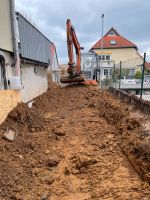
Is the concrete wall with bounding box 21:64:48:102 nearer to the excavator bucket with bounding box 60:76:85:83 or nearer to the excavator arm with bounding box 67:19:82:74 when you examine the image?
the excavator bucket with bounding box 60:76:85:83

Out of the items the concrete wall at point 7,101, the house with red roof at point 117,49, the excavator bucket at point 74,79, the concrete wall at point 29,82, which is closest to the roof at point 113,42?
the house with red roof at point 117,49

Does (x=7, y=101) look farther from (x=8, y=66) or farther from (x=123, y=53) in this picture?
(x=123, y=53)

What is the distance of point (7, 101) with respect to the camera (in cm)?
589

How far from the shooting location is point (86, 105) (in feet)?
35.2

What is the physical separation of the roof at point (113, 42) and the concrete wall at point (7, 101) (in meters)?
35.5

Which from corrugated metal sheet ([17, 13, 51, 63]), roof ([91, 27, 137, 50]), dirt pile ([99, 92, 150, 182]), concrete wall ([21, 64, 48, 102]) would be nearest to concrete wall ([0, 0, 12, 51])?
corrugated metal sheet ([17, 13, 51, 63])

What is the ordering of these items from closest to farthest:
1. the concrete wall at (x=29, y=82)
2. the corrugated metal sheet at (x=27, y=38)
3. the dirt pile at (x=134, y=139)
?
1. the dirt pile at (x=134, y=139)
2. the corrugated metal sheet at (x=27, y=38)
3. the concrete wall at (x=29, y=82)

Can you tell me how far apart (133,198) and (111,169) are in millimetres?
1018

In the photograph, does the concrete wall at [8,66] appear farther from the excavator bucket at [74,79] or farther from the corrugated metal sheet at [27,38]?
the excavator bucket at [74,79]

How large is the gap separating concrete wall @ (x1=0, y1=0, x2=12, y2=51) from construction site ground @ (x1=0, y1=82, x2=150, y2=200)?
6.14ft

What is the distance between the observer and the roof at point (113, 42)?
133 feet

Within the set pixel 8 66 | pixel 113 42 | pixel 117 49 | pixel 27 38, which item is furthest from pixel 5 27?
pixel 113 42

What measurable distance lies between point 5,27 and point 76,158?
4363 mm

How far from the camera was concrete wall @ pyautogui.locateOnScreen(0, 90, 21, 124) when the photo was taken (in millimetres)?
5605
